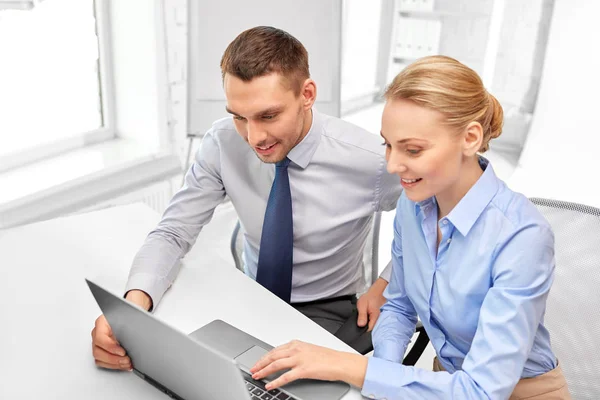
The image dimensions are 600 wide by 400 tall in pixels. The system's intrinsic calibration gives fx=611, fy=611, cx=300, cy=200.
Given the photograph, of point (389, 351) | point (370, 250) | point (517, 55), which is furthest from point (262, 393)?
point (517, 55)

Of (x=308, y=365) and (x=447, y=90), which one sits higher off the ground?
(x=447, y=90)

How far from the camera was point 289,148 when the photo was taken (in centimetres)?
142

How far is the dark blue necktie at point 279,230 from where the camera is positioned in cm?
145

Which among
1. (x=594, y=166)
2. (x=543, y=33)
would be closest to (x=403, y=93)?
(x=594, y=166)

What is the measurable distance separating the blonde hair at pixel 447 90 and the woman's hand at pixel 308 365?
424 mm

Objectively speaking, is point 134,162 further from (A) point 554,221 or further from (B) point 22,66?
(A) point 554,221

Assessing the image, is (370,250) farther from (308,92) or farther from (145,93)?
(145,93)

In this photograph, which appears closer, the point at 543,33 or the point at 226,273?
the point at 226,273

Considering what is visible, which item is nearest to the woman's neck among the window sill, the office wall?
the window sill

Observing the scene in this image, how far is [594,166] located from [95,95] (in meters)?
2.63

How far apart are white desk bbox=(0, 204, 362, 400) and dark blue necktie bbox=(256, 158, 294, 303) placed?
0.41ft

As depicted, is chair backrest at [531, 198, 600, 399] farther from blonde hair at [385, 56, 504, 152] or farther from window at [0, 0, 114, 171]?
window at [0, 0, 114, 171]

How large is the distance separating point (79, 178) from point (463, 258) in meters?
1.78

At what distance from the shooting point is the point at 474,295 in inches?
41.4
